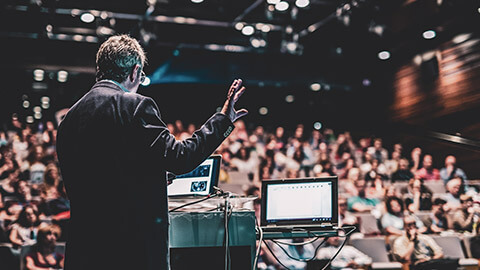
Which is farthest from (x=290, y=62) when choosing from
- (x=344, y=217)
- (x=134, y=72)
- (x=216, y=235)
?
(x=134, y=72)

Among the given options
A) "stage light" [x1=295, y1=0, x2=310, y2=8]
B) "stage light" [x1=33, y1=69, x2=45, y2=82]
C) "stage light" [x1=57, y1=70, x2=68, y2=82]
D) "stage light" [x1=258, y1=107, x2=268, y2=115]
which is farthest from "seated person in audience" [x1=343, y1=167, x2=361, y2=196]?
"stage light" [x1=33, y1=69, x2=45, y2=82]

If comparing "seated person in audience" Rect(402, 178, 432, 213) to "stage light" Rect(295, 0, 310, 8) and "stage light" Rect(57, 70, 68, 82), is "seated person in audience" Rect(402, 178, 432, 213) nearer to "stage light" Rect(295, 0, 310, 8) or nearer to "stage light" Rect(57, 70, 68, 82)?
"stage light" Rect(295, 0, 310, 8)

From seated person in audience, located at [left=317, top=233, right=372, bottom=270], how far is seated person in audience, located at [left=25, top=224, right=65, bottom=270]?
8.18ft

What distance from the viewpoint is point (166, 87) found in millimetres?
10938

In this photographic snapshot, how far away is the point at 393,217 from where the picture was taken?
18.1 ft

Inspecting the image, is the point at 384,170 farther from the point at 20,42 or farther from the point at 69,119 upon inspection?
the point at 20,42

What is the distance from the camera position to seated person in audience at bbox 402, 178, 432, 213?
19.5 feet

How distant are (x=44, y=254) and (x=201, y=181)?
9.86 ft

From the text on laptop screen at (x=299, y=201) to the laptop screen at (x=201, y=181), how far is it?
13.8 inches

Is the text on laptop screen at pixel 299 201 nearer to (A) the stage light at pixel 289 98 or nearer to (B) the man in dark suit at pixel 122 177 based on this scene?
(B) the man in dark suit at pixel 122 177

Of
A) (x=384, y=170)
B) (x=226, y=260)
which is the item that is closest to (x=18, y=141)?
(x=384, y=170)

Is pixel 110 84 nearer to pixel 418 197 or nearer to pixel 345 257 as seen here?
pixel 345 257

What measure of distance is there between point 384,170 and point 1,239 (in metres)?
5.29

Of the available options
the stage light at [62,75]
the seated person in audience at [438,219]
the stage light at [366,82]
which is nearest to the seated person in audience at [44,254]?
the seated person in audience at [438,219]
